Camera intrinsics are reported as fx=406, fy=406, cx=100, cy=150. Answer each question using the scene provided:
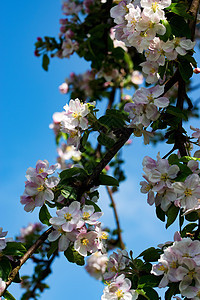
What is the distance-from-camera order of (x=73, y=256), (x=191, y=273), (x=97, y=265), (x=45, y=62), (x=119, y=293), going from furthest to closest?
(x=97, y=265) → (x=45, y=62) → (x=73, y=256) → (x=119, y=293) → (x=191, y=273)

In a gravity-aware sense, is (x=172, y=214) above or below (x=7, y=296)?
above

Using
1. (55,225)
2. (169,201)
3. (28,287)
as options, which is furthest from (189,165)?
(28,287)

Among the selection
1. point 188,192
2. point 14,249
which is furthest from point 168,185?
point 14,249

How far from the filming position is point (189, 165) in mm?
1333

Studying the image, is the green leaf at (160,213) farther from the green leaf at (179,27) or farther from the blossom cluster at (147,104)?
the green leaf at (179,27)

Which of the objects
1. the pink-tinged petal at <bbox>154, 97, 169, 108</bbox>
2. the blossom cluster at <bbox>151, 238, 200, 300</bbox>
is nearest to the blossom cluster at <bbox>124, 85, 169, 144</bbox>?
the pink-tinged petal at <bbox>154, 97, 169, 108</bbox>

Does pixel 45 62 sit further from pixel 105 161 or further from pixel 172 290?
pixel 172 290

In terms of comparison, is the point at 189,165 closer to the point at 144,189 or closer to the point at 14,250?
the point at 144,189

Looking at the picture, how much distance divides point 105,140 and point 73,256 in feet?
1.45

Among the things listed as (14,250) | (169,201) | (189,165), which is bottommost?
(14,250)

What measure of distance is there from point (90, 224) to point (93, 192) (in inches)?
6.6

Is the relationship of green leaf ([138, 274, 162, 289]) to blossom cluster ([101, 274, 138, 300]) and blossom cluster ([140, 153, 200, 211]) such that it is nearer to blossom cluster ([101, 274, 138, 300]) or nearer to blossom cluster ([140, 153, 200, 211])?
blossom cluster ([101, 274, 138, 300])

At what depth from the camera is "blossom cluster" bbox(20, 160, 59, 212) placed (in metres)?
1.40

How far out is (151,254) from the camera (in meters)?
1.43
